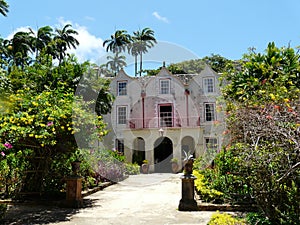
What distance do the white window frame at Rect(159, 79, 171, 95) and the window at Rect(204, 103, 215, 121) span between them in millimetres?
3392

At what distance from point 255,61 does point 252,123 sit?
233 inches

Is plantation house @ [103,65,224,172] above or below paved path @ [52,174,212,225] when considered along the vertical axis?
above

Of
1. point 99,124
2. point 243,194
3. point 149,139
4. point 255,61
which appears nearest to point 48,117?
point 99,124

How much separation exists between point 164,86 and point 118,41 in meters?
17.1

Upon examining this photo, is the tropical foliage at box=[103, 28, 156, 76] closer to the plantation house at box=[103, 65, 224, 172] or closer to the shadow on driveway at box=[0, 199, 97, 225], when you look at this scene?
the plantation house at box=[103, 65, 224, 172]

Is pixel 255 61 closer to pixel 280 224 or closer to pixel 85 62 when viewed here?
pixel 85 62

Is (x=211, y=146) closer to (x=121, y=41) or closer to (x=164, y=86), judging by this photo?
(x=164, y=86)

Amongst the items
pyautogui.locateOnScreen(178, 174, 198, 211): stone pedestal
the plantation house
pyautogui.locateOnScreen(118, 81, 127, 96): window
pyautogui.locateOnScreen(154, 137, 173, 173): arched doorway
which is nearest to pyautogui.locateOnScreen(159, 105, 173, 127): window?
the plantation house

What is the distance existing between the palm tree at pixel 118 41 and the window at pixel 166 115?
54.7ft

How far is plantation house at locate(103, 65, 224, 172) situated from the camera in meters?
24.0

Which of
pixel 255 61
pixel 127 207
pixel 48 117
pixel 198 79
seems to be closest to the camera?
pixel 48 117

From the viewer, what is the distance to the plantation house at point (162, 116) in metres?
24.0

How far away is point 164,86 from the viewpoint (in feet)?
84.3

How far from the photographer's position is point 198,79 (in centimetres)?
2570
